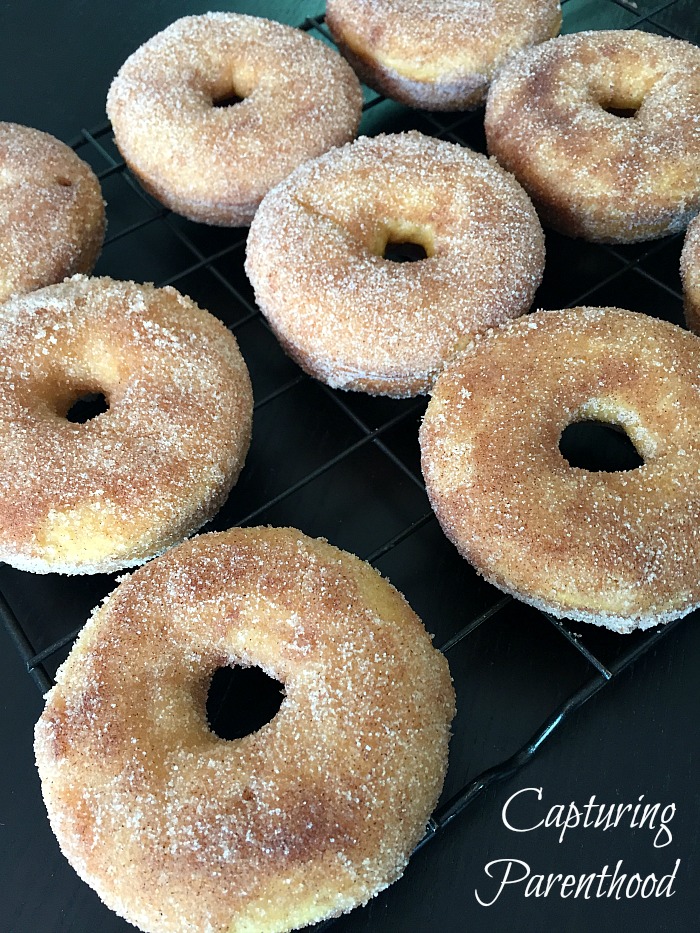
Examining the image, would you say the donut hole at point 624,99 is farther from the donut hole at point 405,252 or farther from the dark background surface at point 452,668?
the donut hole at point 405,252

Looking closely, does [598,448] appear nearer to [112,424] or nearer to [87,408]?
[112,424]

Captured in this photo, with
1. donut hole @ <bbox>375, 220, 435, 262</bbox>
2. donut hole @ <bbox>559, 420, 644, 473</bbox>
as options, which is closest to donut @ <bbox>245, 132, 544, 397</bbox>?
donut hole @ <bbox>375, 220, 435, 262</bbox>

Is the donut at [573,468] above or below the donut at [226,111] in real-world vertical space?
A: below

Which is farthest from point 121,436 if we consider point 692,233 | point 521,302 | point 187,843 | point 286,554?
point 692,233

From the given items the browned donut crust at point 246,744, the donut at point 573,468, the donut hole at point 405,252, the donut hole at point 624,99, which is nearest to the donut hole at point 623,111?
the donut hole at point 624,99

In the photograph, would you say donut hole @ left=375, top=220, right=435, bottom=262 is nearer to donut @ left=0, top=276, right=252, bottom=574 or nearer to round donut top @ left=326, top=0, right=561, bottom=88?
donut @ left=0, top=276, right=252, bottom=574

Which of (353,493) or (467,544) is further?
(353,493)

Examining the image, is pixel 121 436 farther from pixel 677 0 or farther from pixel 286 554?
pixel 677 0
